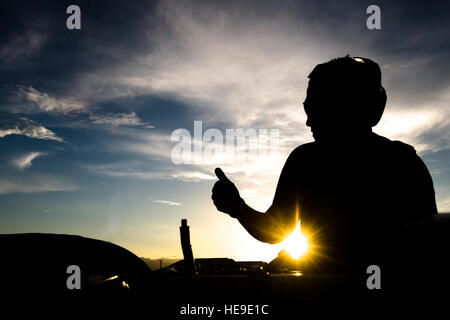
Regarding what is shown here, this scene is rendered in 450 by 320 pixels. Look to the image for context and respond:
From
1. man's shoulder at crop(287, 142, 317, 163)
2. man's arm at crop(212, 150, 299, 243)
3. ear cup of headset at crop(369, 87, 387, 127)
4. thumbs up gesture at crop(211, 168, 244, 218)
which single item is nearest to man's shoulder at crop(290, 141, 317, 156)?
man's shoulder at crop(287, 142, 317, 163)

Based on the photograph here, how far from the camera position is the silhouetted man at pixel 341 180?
2.22 meters

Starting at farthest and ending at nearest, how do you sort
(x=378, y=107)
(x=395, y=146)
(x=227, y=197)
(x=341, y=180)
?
1. (x=227, y=197)
2. (x=378, y=107)
3. (x=341, y=180)
4. (x=395, y=146)

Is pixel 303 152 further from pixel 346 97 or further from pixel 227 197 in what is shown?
pixel 227 197

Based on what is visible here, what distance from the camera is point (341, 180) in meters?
2.67

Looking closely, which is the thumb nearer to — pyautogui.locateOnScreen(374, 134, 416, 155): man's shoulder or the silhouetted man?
the silhouetted man

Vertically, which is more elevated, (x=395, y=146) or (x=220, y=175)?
(x=395, y=146)

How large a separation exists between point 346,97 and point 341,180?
0.71 metres

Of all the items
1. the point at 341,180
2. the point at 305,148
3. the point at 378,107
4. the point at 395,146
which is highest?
A: the point at 378,107

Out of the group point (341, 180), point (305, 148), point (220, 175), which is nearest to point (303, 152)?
point (305, 148)

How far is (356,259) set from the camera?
7.21 ft

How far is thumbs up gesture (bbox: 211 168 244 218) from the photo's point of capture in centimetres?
305

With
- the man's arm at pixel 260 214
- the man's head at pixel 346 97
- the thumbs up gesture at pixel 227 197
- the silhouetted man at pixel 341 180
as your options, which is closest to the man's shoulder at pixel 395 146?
the silhouetted man at pixel 341 180

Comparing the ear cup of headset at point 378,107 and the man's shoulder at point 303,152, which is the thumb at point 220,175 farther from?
the ear cup of headset at point 378,107
